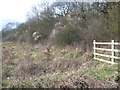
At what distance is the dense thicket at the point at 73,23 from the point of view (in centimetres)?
1227

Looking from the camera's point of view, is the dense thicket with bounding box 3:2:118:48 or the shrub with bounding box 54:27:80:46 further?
the shrub with bounding box 54:27:80:46

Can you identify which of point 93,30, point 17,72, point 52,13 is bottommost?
point 17,72

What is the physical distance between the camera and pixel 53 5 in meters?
20.0

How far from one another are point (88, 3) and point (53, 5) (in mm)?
5739

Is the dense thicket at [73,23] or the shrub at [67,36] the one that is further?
the shrub at [67,36]

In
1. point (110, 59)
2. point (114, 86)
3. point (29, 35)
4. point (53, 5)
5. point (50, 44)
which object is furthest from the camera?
point (29, 35)

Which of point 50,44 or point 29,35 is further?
point 29,35

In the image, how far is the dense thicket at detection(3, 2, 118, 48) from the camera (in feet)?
40.3

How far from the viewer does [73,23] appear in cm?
1545

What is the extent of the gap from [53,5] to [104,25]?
8.46 metres

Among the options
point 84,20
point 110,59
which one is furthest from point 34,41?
point 110,59

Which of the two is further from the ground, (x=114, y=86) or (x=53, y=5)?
(x=53, y=5)

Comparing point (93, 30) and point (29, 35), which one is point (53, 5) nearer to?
point (29, 35)

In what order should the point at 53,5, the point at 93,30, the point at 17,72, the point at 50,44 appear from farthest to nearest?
1. the point at 53,5
2. the point at 50,44
3. the point at 93,30
4. the point at 17,72
